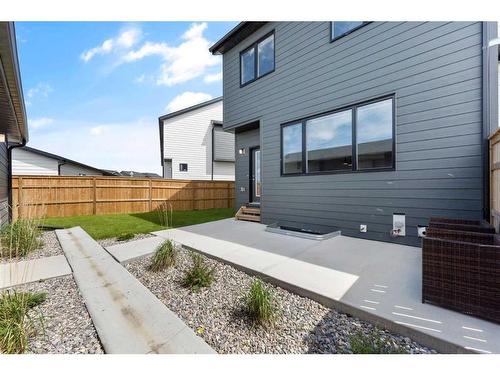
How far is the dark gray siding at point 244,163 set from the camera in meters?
7.63

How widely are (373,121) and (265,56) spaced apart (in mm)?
3763

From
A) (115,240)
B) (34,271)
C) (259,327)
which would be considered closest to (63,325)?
(259,327)

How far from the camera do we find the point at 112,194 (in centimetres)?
947

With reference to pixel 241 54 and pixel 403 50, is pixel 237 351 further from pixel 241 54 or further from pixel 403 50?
pixel 241 54

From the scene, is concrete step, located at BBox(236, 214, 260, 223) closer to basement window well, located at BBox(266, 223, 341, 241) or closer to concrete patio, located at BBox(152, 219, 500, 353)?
basement window well, located at BBox(266, 223, 341, 241)

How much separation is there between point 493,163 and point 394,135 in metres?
1.34

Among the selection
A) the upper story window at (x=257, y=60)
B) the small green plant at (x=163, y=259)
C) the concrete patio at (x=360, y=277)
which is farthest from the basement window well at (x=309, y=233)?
the upper story window at (x=257, y=60)

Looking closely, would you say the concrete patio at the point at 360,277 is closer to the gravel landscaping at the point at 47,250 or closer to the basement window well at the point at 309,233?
the basement window well at the point at 309,233

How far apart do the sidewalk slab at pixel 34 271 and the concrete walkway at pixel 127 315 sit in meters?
0.17

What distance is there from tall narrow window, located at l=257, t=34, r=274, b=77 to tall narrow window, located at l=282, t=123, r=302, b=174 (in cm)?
184

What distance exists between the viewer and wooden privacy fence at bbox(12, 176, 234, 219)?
7955mm

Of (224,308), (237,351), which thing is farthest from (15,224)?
(237,351)

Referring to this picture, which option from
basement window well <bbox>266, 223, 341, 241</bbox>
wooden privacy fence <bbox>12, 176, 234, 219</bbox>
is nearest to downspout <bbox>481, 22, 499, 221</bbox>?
basement window well <bbox>266, 223, 341, 241</bbox>

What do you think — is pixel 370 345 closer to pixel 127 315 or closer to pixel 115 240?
pixel 127 315
